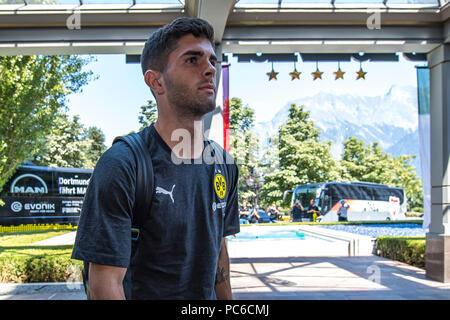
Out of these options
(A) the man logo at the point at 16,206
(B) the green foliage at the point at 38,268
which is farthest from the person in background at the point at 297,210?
(B) the green foliage at the point at 38,268

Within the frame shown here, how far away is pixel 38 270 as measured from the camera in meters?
7.22

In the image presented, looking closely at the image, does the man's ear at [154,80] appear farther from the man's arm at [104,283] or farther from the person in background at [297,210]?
the person in background at [297,210]

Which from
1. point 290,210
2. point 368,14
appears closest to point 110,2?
point 368,14

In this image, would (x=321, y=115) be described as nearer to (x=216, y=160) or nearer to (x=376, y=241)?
(x=376, y=241)

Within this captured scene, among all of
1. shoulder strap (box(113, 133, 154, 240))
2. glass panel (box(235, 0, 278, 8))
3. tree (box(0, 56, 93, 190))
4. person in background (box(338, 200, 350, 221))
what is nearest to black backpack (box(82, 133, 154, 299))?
shoulder strap (box(113, 133, 154, 240))

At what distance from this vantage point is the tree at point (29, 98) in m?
8.30

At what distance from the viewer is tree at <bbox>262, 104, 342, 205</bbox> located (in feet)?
68.2

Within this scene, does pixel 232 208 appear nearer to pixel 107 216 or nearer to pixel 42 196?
pixel 107 216

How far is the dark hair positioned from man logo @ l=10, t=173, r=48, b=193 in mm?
11479

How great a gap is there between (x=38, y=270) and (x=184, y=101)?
7132 mm

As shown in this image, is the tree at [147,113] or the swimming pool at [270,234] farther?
the swimming pool at [270,234]

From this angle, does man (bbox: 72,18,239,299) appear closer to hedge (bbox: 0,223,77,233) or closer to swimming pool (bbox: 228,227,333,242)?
hedge (bbox: 0,223,77,233)

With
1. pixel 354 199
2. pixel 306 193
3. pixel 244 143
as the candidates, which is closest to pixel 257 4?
pixel 244 143
